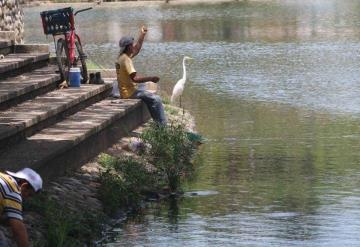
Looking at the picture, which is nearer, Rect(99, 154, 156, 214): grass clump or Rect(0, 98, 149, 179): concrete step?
Rect(0, 98, 149, 179): concrete step

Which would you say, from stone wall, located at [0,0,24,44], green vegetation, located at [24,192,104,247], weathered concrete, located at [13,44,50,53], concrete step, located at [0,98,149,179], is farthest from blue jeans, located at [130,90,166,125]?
stone wall, located at [0,0,24,44]

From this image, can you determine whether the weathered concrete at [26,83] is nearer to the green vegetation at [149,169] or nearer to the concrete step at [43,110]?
the concrete step at [43,110]

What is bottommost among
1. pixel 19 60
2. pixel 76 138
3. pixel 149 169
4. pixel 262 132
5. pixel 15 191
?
pixel 262 132

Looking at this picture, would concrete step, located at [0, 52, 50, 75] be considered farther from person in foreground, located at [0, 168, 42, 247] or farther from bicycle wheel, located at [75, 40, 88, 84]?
person in foreground, located at [0, 168, 42, 247]

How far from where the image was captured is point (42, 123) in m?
14.1

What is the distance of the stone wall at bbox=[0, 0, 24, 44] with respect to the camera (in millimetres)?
20484

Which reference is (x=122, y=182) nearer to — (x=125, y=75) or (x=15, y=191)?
(x=125, y=75)

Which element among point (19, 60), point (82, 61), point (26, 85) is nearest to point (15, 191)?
point (26, 85)

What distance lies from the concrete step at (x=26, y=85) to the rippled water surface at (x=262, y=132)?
7.96ft

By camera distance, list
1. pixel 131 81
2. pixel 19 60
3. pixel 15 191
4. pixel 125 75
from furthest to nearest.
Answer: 1. pixel 19 60
2. pixel 131 81
3. pixel 125 75
4. pixel 15 191

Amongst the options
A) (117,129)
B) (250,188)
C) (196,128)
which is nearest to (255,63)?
(196,128)

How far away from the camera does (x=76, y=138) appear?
13.2 m

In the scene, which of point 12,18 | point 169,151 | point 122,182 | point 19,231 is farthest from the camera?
point 12,18

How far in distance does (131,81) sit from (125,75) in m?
0.17
